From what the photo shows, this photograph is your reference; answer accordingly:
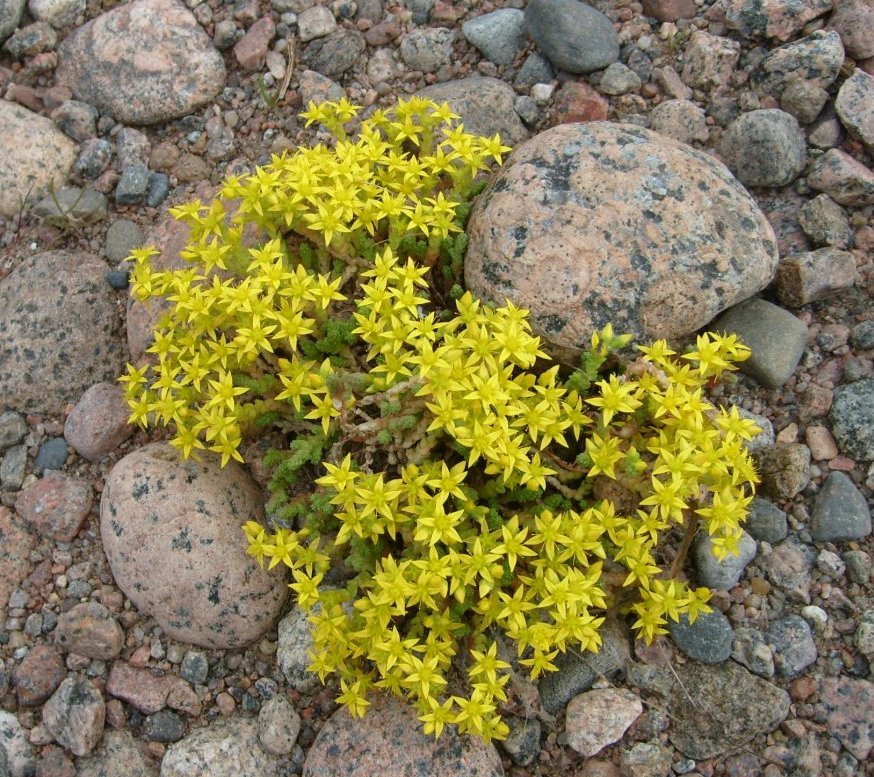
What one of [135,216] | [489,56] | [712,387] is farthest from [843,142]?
[135,216]

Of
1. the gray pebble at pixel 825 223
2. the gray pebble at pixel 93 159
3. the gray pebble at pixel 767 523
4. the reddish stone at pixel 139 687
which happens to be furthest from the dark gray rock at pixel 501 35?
the reddish stone at pixel 139 687

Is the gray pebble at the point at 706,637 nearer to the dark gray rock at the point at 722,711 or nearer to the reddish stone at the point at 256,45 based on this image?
the dark gray rock at the point at 722,711

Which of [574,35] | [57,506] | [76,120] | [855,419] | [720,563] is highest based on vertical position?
[574,35]

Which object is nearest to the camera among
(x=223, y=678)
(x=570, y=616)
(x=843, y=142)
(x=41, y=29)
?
(x=570, y=616)

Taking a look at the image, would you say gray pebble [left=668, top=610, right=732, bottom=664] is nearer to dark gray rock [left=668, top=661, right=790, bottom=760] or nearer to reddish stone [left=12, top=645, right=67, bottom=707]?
dark gray rock [left=668, top=661, right=790, bottom=760]

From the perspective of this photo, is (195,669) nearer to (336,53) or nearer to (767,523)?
(767,523)

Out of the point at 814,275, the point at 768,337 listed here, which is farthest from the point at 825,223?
the point at 768,337

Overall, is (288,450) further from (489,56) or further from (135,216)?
(489,56)
